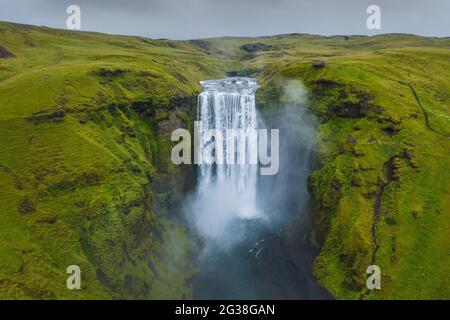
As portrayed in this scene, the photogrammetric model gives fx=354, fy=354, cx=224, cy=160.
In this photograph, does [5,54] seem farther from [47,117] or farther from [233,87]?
[233,87]

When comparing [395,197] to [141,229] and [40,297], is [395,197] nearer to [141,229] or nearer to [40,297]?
[141,229]

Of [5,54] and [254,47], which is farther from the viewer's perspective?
[254,47]

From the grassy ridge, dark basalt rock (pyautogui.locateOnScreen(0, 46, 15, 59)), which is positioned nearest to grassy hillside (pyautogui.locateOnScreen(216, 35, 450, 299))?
the grassy ridge

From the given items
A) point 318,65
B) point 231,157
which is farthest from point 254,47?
point 231,157

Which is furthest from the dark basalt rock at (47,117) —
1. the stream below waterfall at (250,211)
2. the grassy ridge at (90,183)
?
the stream below waterfall at (250,211)

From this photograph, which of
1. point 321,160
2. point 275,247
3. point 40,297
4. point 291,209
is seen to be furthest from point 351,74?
point 40,297

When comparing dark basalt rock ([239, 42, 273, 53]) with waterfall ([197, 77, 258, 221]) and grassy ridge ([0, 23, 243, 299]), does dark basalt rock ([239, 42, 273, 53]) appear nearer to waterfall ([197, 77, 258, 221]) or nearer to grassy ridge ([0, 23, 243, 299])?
waterfall ([197, 77, 258, 221])

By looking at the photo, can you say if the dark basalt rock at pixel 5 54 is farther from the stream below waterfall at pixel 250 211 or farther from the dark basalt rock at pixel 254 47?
the dark basalt rock at pixel 254 47
